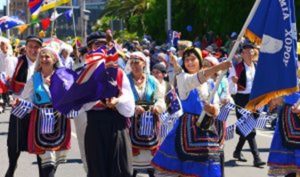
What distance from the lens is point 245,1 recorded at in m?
33.1

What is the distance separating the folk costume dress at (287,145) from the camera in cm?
834

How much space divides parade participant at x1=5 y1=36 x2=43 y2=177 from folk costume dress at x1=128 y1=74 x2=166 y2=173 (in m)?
1.11

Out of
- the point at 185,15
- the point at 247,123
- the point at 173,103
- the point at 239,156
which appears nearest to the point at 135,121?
the point at 173,103

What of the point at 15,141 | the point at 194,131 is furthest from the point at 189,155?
the point at 15,141

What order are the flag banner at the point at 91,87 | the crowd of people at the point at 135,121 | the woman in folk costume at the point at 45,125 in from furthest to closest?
the woman in folk costume at the point at 45,125
the crowd of people at the point at 135,121
the flag banner at the point at 91,87

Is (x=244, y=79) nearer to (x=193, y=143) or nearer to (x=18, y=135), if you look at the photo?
(x=18, y=135)

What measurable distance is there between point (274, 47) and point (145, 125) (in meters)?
2.56

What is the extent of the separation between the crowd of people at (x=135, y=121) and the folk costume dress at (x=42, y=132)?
10 millimetres

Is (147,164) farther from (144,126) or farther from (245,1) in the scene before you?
(245,1)

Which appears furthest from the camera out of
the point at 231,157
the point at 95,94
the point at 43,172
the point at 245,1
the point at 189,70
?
the point at 245,1

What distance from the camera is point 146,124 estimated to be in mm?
9055

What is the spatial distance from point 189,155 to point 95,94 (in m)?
1.21

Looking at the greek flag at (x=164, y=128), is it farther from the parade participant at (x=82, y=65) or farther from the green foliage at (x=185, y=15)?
the green foliage at (x=185, y=15)

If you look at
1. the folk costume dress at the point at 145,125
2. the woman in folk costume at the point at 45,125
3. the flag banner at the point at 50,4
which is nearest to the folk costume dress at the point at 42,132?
the woman in folk costume at the point at 45,125
